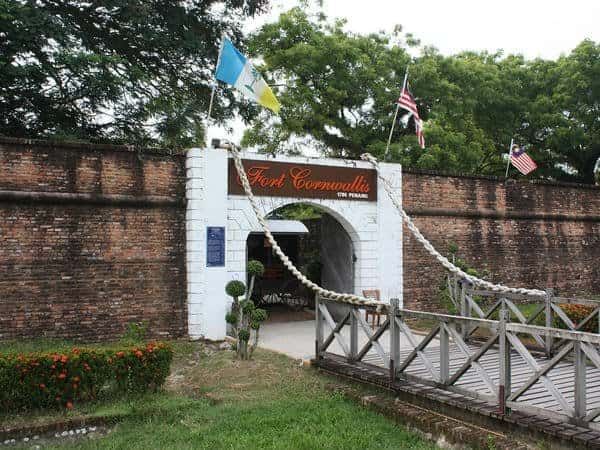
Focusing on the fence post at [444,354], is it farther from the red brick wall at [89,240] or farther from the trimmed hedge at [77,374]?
the red brick wall at [89,240]

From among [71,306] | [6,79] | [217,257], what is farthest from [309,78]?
[71,306]

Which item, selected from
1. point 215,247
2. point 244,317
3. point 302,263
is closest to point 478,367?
point 244,317

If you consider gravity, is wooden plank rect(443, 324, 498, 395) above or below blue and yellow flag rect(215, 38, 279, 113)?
below

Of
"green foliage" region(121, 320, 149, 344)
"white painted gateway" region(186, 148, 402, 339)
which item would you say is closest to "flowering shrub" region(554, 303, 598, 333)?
"white painted gateway" region(186, 148, 402, 339)

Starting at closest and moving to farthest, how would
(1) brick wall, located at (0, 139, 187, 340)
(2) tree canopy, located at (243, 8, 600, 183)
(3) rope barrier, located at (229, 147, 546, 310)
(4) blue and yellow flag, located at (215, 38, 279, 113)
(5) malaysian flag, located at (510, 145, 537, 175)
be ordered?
(3) rope barrier, located at (229, 147, 546, 310) → (1) brick wall, located at (0, 139, 187, 340) → (4) blue and yellow flag, located at (215, 38, 279, 113) → (5) malaysian flag, located at (510, 145, 537, 175) → (2) tree canopy, located at (243, 8, 600, 183)

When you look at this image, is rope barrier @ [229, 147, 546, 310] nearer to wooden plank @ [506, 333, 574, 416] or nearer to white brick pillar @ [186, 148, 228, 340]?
white brick pillar @ [186, 148, 228, 340]

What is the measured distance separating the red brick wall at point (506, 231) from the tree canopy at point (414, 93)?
436 cm

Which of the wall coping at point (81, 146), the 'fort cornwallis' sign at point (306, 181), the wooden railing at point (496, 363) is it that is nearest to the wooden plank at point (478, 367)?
the wooden railing at point (496, 363)

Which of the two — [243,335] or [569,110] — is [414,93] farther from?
[243,335]

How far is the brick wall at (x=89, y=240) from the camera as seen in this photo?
32.1ft

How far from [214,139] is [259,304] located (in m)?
5.53

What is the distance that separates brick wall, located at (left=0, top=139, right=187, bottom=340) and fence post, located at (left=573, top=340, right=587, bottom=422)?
756 cm

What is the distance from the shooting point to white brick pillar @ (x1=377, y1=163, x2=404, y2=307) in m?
13.3

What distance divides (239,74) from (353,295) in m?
4.94
